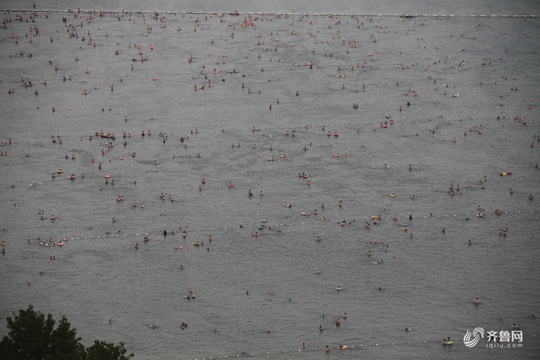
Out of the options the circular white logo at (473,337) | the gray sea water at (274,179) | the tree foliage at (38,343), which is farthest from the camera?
the gray sea water at (274,179)

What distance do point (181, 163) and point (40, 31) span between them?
1220 inches

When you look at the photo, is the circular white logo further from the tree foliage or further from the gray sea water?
the tree foliage

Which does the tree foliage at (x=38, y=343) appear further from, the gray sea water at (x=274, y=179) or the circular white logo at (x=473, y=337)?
the circular white logo at (x=473, y=337)

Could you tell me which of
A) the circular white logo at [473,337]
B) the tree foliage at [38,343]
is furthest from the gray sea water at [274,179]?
the tree foliage at [38,343]

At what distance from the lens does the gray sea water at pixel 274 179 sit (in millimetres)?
51500

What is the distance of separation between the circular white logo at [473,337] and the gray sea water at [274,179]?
28cm

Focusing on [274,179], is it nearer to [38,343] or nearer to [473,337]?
[473,337]

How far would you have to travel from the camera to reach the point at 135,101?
78250mm

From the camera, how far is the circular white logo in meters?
49.4

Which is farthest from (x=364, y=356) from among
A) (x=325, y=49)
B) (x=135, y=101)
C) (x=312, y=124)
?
(x=325, y=49)

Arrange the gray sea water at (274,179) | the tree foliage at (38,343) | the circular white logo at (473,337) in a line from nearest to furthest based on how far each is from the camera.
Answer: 1. the tree foliage at (38,343)
2. the circular white logo at (473,337)
3. the gray sea water at (274,179)

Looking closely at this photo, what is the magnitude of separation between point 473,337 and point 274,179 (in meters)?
20.5

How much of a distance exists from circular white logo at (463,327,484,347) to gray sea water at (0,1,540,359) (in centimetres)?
28

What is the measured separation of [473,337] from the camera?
4981cm
